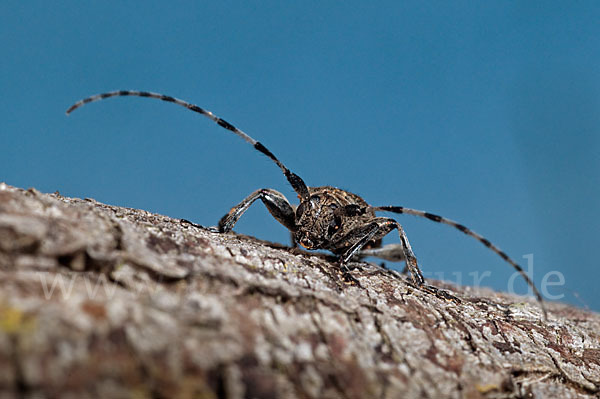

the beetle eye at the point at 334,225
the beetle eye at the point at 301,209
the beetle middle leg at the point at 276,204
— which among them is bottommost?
the beetle eye at the point at 334,225

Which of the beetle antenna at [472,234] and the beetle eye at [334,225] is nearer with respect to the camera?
the beetle antenna at [472,234]

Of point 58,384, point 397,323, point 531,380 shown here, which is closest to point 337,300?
point 397,323

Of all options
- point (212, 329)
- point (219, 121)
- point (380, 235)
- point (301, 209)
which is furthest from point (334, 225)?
point (212, 329)

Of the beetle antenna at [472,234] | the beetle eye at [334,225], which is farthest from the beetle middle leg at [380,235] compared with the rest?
the beetle antenna at [472,234]

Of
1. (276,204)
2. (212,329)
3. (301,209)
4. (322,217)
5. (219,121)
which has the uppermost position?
(219,121)

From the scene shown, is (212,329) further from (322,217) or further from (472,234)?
Answer: (322,217)

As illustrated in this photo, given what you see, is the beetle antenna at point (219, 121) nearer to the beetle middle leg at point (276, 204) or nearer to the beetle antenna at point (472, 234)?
the beetle middle leg at point (276, 204)

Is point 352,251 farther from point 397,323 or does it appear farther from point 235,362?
point 235,362

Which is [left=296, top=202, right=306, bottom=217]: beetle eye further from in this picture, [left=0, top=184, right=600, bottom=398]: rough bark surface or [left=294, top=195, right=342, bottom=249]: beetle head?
[left=0, top=184, right=600, bottom=398]: rough bark surface
